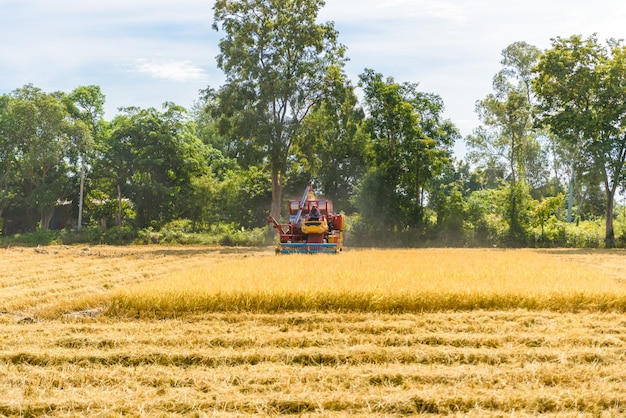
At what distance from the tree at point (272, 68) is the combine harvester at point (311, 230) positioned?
8307mm

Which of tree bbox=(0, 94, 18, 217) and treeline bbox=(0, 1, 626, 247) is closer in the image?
treeline bbox=(0, 1, 626, 247)

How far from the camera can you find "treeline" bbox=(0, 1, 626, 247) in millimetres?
29469

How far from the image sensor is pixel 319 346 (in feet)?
21.2

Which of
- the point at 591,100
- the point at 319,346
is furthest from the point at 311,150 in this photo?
the point at 319,346

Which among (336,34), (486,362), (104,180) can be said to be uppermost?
(336,34)

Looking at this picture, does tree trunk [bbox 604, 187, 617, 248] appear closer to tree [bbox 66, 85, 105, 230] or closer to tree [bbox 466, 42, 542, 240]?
tree [bbox 466, 42, 542, 240]

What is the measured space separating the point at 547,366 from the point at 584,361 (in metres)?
0.59

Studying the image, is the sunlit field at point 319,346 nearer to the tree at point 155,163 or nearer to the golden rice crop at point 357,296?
the golden rice crop at point 357,296

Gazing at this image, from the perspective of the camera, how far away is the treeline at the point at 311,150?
29.5 metres

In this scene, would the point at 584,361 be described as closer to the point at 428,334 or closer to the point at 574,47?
the point at 428,334

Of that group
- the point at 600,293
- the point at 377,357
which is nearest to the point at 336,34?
the point at 600,293

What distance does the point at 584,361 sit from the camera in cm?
588

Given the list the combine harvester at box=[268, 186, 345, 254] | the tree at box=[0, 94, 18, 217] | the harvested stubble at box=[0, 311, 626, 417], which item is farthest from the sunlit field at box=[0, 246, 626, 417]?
the tree at box=[0, 94, 18, 217]

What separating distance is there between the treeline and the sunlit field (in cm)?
2011
